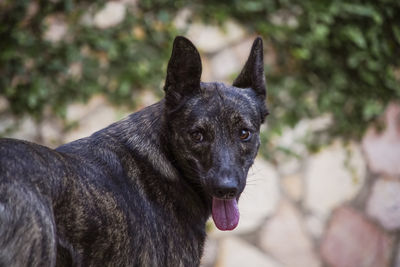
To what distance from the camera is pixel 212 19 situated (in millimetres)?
5504

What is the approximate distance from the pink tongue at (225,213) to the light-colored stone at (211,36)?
2.86 metres

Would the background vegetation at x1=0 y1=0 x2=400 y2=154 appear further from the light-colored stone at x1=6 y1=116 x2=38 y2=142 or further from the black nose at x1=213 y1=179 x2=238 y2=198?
the black nose at x1=213 y1=179 x2=238 y2=198

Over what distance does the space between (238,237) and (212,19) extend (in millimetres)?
2296

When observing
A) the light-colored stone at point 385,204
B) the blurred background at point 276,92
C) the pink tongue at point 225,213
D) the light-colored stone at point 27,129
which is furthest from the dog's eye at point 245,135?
the light-colored stone at point 385,204

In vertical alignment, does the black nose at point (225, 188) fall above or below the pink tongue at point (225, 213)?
above

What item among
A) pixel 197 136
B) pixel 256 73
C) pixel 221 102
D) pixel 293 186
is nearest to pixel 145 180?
pixel 197 136

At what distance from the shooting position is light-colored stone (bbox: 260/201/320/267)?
208 inches

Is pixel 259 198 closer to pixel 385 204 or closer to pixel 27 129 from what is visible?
pixel 385 204

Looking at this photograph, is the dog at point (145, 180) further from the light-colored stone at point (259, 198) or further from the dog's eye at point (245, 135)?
the light-colored stone at point (259, 198)

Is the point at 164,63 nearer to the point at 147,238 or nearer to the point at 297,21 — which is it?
the point at 297,21

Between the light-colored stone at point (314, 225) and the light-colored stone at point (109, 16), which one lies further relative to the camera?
the light-colored stone at point (314, 225)

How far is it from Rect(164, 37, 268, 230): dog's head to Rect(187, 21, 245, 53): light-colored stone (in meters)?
2.51

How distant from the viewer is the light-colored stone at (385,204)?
541 centimetres

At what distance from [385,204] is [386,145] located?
0.63m
